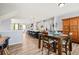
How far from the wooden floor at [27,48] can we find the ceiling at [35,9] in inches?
20.0

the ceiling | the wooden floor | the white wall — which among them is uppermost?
the ceiling

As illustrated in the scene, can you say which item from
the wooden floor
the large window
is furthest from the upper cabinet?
the large window

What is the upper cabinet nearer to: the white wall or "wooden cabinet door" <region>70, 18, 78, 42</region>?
"wooden cabinet door" <region>70, 18, 78, 42</region>

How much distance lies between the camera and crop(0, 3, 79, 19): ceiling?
7.64 ft

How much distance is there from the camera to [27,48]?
7.99 ft

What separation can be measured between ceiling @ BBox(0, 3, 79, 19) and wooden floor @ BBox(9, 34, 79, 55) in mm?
509

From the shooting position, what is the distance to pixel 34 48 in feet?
7.92

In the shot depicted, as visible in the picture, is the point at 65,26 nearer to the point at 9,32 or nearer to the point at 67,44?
the point at 67,44

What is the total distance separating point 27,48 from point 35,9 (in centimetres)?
89

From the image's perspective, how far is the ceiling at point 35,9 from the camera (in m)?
2.33

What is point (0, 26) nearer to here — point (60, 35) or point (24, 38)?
point (24, 38)

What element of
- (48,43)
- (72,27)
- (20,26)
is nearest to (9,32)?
(20,26)

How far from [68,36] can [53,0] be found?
0.87 m
